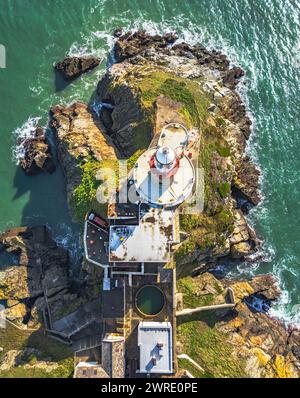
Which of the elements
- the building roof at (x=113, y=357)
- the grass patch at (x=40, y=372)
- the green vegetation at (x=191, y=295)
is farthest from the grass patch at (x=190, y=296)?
the grass patch at (x=40, y=372)

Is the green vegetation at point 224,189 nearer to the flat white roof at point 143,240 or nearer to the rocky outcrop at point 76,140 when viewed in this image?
the flat white roof at point 143,240

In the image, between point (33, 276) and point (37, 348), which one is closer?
point (37, 348)

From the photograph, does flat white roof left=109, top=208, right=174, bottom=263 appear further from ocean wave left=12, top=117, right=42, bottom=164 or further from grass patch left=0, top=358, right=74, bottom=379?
ocean wave left=12, top=117, right=42, bottom=164

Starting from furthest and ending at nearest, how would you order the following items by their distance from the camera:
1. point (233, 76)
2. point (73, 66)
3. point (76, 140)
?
point (233, 76)
point (73, 66)
point (76, 140)

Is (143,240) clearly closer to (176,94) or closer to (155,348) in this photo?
(155,348)

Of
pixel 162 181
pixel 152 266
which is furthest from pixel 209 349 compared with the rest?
pixel 162 181

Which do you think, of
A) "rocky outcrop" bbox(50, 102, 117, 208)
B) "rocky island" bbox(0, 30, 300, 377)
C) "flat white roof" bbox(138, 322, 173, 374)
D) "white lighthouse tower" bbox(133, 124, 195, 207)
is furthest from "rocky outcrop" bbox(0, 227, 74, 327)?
"white lighthouse tower" bbox(133, 124, 195, 207)

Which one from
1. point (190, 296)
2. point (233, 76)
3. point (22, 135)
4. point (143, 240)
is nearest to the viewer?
point (143, 240)
